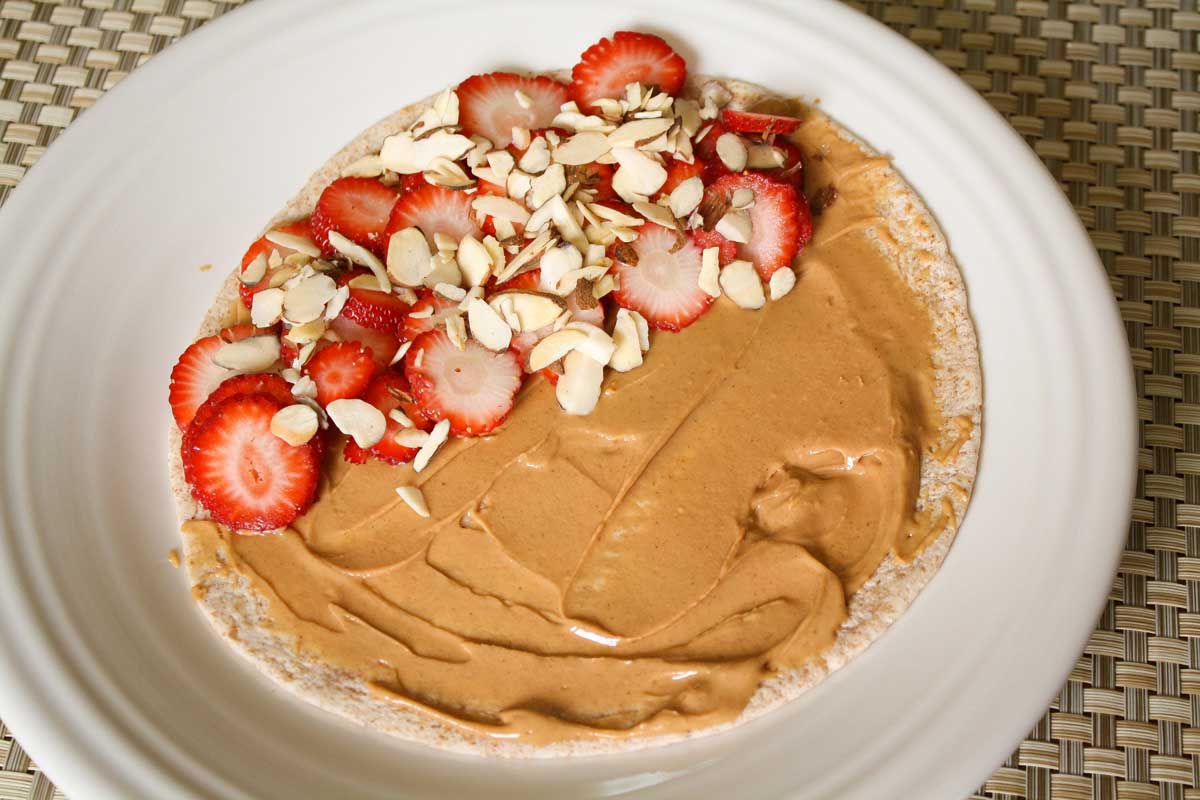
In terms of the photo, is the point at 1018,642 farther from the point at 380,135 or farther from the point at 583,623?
the point at 380,135

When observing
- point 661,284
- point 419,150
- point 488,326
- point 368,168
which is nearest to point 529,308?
point 488,326

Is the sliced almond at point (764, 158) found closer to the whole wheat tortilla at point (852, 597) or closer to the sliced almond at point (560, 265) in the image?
the whole wheat tortilla at point (852, 597)

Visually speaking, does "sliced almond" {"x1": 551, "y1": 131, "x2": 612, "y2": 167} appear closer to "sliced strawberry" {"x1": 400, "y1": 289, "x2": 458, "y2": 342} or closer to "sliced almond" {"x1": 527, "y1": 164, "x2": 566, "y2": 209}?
"sliced almond" {"x1": 527, "y1": 164, "x2": 566, "y2": 209}

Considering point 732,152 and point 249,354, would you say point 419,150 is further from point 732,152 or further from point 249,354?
point 732,152

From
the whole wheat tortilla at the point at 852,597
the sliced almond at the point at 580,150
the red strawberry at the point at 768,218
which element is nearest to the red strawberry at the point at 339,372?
the whole wheat tortilla at the point at 852,597

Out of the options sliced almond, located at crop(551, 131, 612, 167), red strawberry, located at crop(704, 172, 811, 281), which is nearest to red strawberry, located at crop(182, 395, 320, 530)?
sliced almond, located at crop(551, 131, 612, 167)

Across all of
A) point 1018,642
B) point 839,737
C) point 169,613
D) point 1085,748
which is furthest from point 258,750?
point 1085,748

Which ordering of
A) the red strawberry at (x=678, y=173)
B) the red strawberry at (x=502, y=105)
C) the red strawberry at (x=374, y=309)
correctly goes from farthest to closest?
the red strawberry at (x=502, y=105) < the red strawberry at (x=678, y=173) < the red strawberry at (x=374, y=309)
